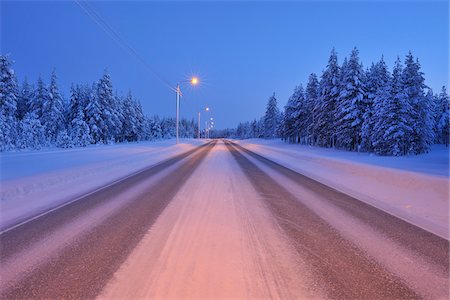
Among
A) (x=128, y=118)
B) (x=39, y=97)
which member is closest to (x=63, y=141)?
(x=39, y=97)

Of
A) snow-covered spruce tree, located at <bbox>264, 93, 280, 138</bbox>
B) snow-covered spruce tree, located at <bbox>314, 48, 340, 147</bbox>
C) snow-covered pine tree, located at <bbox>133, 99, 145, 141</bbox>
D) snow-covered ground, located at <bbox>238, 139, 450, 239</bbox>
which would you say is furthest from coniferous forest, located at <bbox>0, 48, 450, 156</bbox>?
snow-covered ground, located at <bbox>238, 139, 450, 239</bbox>

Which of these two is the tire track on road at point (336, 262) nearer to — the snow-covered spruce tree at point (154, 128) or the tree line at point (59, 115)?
the tree line at point (59, 115)

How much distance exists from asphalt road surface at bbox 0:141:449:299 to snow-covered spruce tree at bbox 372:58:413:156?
3272 centimetres

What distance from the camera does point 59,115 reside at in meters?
60.4

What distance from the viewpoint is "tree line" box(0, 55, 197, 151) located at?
41.3 meters

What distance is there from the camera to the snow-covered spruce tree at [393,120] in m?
37.1

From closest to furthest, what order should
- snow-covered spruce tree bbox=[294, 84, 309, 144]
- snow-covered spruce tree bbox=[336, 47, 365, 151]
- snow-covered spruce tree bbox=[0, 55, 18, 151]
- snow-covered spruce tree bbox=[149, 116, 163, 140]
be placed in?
snow-covered spruce tree bbox=[0, 55, 18, 151] < snow-covered spruce tree bbox=[336, 47, 365, 151] < snow-covered spruce tree bbox=[294, 84, 309, 144] < snow-covered spruce tree bbox=[149, 116, 163, 140]

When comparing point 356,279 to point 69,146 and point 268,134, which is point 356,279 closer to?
point 69,146

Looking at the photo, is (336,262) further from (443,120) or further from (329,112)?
(443,120)

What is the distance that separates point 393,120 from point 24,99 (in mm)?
73770

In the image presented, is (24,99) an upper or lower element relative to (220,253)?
upper

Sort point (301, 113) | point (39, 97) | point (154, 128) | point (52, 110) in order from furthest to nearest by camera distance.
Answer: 1. point (154, 128)
2. point (301, 113)
3. point (39, 97)
4. point (52, 110)

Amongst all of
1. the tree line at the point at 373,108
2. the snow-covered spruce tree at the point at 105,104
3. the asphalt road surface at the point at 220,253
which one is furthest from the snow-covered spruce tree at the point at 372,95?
the snow-covered spruce tree at the point at 105,104

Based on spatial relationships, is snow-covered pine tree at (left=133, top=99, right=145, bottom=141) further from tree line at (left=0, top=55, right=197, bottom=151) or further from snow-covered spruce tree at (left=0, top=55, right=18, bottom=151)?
snow-covered spruce tree at (left=0, top=55, right=18, bottom=151)
